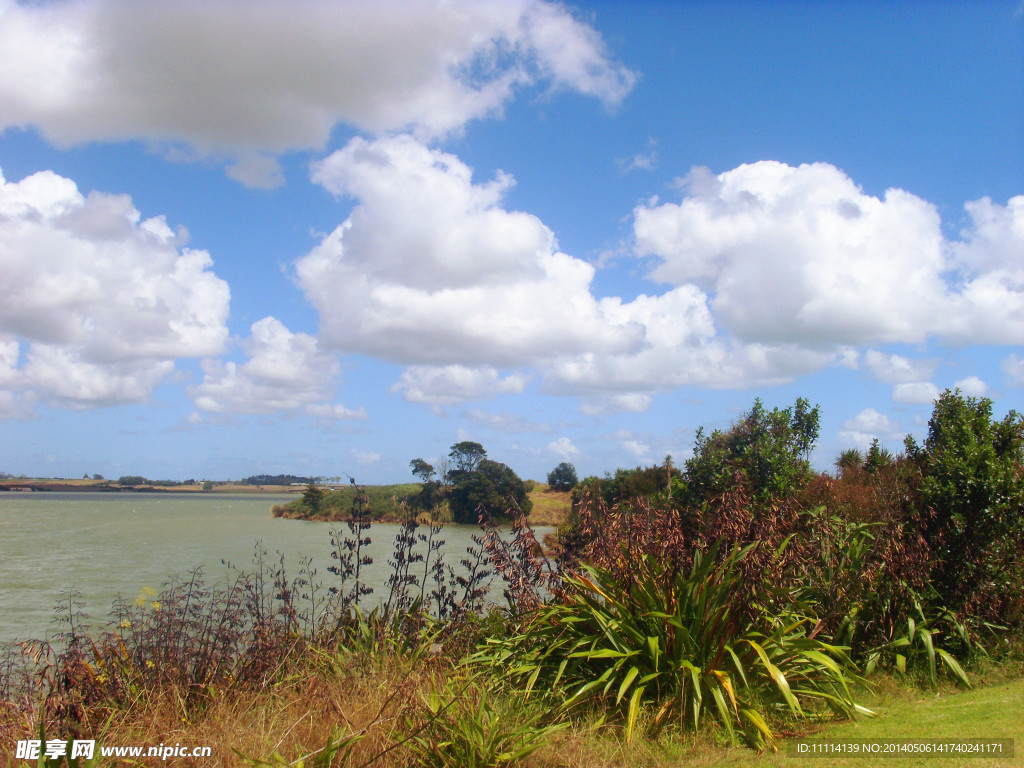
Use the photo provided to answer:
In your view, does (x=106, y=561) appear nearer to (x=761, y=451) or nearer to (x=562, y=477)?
(x=761, y=451)

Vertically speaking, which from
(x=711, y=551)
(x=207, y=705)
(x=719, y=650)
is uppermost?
(x=711, y=551)

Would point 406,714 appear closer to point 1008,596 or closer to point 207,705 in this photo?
point 207,705

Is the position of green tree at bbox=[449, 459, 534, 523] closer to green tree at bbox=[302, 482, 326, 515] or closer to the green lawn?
green tree at bbox=[302, 482, 326, 515]

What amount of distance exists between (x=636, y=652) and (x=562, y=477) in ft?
229

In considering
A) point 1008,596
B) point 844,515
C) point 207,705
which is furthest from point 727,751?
point 844,515

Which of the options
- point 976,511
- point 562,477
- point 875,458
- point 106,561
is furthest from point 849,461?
point 562,477

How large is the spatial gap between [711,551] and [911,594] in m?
2.85

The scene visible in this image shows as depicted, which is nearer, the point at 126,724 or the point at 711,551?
the point at 126,724

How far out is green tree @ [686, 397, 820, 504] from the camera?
48.1 feet

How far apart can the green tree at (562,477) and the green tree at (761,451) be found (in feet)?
183

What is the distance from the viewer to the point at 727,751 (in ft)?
14.9

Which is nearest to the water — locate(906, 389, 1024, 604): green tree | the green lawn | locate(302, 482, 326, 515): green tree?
the green lawn

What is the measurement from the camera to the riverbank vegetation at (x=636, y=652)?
14.6 feet

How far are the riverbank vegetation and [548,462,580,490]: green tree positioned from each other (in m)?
64.6
